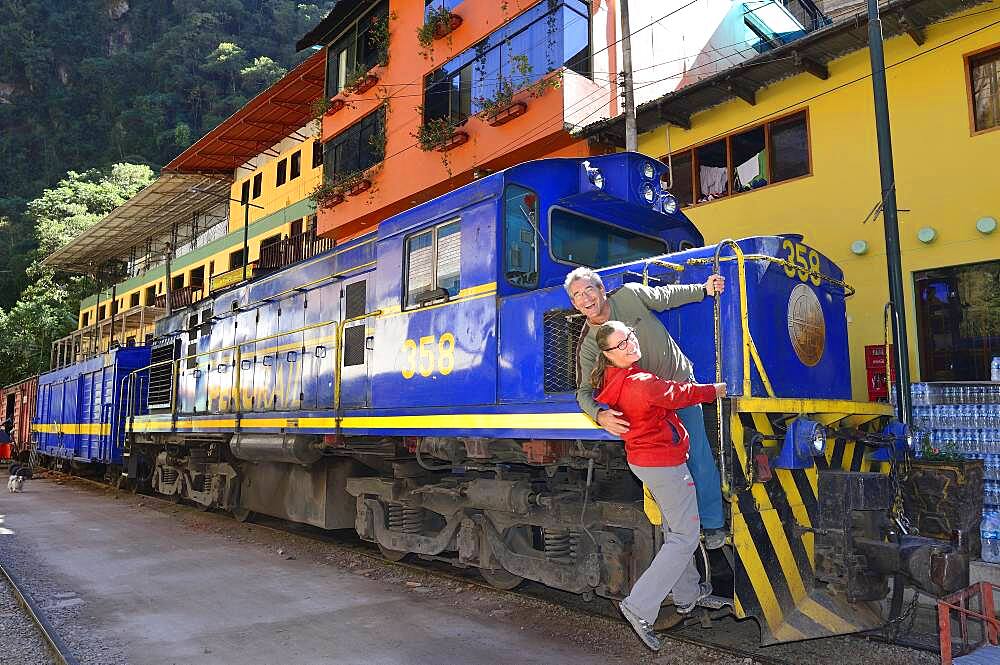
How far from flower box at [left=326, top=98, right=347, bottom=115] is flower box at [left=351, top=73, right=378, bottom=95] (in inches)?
26.7

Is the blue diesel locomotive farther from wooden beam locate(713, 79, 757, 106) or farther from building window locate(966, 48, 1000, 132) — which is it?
wooden beam locate(713, 79, 757, 106)

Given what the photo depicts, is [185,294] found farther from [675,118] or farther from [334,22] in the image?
[675,118]

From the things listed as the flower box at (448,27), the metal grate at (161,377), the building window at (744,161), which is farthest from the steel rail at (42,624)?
the flower box at (448,27)

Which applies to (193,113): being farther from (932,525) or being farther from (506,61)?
(932,525)

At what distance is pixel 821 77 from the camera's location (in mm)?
9812

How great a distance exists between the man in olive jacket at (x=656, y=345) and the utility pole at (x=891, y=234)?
335 cm

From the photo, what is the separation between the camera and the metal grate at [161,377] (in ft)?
38.2

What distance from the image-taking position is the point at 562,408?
4.52m

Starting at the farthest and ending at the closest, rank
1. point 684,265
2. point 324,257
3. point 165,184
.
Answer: point 165,184, point 324,257, point 684,265

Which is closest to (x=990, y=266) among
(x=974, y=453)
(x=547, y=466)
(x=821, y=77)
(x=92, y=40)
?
(x=974, y=453)

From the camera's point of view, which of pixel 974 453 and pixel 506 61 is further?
pixel 506 61

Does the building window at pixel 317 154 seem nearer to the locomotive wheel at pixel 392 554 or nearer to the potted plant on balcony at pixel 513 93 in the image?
the potted plant on balcony at pixel 513 93

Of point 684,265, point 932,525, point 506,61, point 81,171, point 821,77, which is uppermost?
point 81,171

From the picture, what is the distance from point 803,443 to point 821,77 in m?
7.57
